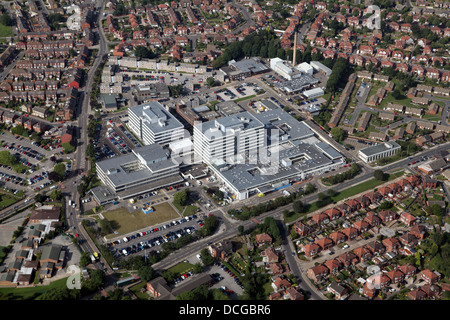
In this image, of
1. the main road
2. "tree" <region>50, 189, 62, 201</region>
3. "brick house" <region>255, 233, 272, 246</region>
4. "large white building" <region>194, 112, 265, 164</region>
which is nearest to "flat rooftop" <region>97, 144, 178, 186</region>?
"large white building" <region>194, 112, 265, 164</region>

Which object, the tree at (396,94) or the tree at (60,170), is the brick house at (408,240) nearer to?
the tree at (396,94)

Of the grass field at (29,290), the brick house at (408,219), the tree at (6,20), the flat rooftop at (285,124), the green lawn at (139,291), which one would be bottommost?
the brick house at (408,219)

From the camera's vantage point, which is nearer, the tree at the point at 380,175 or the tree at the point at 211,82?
the tree at the point at 380,175

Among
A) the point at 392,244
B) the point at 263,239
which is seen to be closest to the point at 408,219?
the point at 392,244

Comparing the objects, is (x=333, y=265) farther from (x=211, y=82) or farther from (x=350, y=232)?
(x=211, y=82)

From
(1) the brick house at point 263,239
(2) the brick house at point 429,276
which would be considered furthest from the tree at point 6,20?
(2) the brick house at point 429,276

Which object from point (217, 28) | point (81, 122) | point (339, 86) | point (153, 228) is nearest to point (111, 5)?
point (217, 28)
